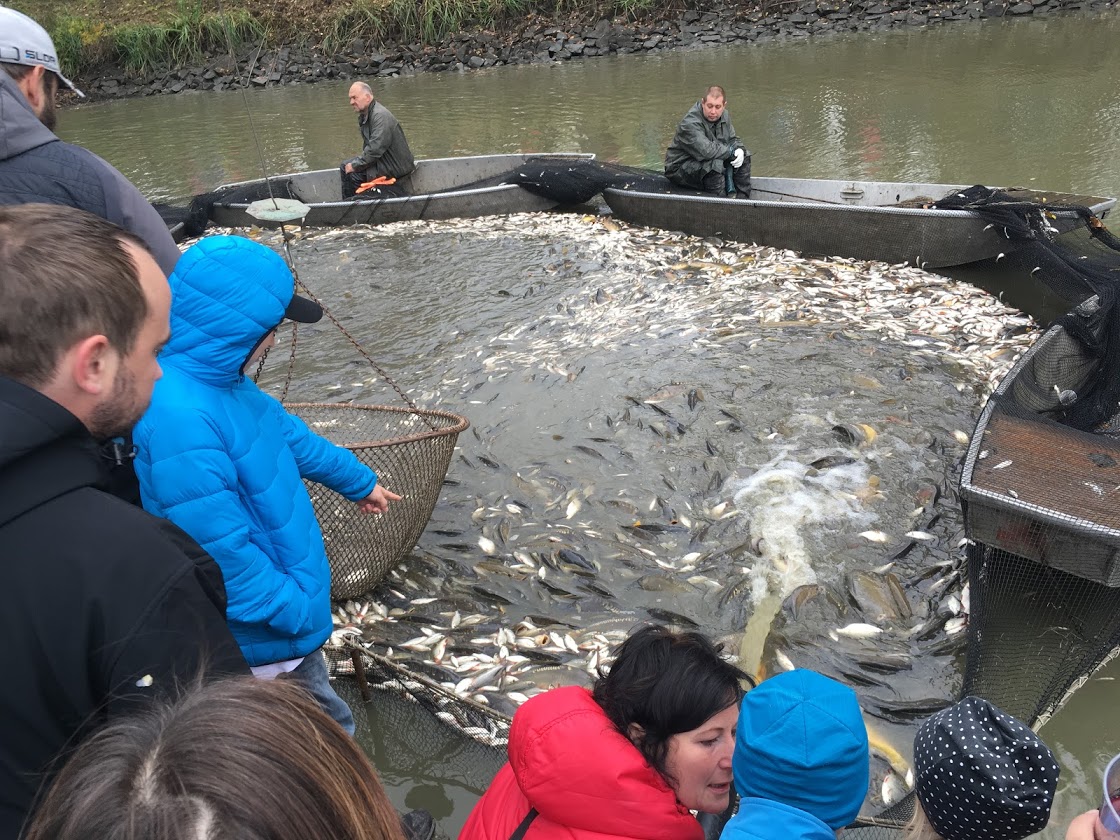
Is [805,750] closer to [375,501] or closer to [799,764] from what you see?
[799,764]

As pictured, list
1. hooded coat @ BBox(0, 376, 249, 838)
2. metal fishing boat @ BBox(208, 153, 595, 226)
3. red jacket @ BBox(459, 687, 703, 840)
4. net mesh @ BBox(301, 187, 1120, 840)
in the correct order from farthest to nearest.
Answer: metal fishing boat @ BBox(208, 153, 595, 226) → net mesh @ BBox(301, 187, 1120, 840) → red jacket @ BBox(459, 687, 703, 840) → hooded coat @ BBox(0, 376, 249, 838)

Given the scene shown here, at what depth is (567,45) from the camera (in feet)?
Answer: 75.8

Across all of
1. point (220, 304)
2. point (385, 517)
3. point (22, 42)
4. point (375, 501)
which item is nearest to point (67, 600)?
point (220, 304)

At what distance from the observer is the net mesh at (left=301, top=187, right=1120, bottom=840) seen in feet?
11.3

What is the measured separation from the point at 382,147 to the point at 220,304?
30.2ft

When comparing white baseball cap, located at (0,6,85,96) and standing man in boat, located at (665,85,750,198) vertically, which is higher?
white baseball cap, located at (0,6,85,96)

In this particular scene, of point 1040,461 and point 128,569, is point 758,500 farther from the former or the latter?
point 128,569

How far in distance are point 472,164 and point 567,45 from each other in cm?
1340

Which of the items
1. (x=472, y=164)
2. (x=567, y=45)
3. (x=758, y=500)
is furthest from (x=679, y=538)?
(x=567, y=45)

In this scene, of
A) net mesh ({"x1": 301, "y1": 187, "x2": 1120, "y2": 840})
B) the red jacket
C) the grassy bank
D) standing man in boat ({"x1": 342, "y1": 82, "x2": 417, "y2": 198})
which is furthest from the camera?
the grassy bank

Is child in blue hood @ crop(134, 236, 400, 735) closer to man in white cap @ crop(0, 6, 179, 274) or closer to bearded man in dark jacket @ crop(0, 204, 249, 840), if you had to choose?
man in white cap @ crop(0, 6, 179, 274)

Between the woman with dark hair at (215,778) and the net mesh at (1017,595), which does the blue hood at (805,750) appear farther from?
the net mesh at (1017,595)

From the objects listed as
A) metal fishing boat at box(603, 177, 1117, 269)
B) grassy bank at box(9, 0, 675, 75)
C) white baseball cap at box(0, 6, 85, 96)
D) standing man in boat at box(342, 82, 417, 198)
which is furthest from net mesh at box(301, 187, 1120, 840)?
grassy bank at box(9, 0, 675, 75)

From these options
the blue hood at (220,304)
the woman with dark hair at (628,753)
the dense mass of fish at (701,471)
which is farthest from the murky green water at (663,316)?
the blue hood at (220,304)
